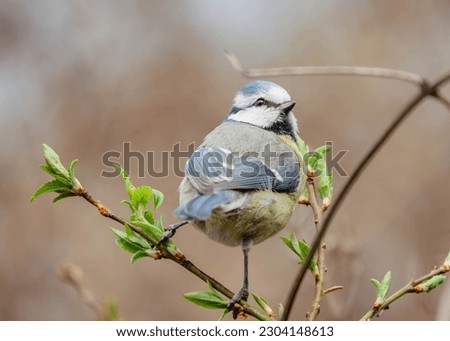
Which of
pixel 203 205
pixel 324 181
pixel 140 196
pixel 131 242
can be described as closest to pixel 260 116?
pixel 203 205

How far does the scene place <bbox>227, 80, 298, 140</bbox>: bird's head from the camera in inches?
98.5

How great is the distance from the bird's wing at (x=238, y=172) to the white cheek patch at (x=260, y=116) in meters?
0.19

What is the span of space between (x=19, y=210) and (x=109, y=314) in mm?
2599

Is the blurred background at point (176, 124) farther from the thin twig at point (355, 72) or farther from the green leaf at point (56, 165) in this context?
the thin twig at point (355, 72)

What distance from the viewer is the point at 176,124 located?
158 inches

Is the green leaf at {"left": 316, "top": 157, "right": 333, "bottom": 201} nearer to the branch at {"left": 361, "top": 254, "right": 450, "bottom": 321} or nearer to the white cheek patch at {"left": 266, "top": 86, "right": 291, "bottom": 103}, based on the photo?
the branch at {"left": 361, "top": 254, "right": 450, "bottom": 321}

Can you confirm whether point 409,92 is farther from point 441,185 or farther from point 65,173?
point 65,173

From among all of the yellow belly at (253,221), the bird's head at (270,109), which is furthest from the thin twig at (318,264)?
the bird's head at (270,109)

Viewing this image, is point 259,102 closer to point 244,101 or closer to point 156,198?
point 244,101

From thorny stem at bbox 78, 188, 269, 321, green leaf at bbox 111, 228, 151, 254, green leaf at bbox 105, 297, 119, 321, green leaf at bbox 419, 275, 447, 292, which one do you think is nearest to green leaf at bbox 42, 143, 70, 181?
thorny stem at bbox 78, 188, 269, 321

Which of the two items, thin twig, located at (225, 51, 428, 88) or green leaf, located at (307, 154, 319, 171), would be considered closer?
thin twig, located at (225, 51, 428, 88)

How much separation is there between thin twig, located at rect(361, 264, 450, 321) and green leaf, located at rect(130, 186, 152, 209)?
56 centimetres

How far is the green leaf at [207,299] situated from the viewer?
4.83ft

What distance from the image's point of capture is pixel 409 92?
13.7 feet
